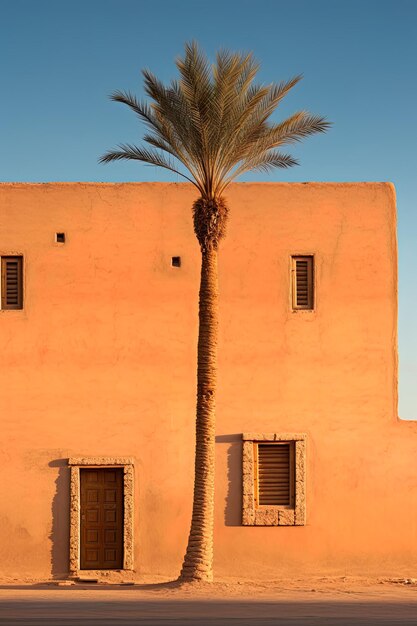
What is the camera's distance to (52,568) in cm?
2023

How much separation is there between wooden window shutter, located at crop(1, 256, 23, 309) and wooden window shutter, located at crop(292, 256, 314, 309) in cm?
503

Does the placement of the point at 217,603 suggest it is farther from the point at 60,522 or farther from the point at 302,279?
the point at 302,279

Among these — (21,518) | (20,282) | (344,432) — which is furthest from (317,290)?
(21,518)

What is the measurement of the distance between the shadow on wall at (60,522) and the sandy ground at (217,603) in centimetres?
81

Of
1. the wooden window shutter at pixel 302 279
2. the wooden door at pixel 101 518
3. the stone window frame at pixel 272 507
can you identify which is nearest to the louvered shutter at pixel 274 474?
the stone window frame at pixel 272 507

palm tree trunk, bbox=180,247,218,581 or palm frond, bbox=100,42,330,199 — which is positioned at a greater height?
palm frond, bbox=100,42,330,199

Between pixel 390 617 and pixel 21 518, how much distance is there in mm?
7974

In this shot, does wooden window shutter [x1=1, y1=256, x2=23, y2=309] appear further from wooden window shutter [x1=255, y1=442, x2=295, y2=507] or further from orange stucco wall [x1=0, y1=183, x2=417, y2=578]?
wooden window shutter [x1=255, y1=442, x2=295, y2=507]

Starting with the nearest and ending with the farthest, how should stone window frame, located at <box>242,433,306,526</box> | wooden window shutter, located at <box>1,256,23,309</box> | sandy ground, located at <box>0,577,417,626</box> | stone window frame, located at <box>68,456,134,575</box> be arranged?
sandy ground, located at <box>0,577,417,626</box> < stone window frame, located at <box>68,456,134,575</box> < stone window frame, located at <box>242,433,306,526</box> < wooden window shutter, located at <box>1,256,23,309</box>

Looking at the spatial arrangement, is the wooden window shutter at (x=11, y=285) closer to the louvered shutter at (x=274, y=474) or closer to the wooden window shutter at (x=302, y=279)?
the wooden window shutter at (x=302, y=279)

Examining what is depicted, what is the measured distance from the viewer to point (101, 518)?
67.5 ft

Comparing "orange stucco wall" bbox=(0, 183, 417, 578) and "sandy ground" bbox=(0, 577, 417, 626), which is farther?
"orange stucco wall" bbox=(0, 183, 417, 578)

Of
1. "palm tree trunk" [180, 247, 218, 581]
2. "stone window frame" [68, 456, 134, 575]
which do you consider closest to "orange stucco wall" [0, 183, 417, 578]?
"stone window frame" [68, 456, 134, 575]

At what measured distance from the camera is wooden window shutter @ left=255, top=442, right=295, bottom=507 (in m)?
20.6
